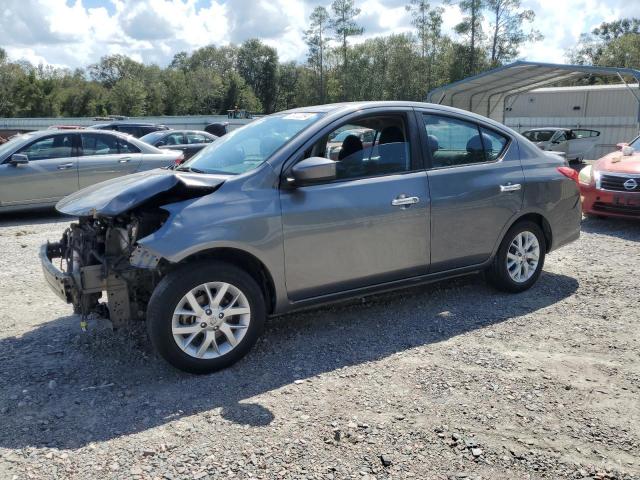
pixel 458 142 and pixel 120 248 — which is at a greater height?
pixel 458 142

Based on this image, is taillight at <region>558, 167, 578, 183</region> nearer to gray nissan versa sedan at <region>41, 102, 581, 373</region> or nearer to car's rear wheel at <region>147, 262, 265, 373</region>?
gray nissan versa sedan at <region>41, 102, 581, 373</region>

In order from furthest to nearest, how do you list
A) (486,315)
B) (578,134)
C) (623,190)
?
(578,134) → (623,190) → (486,315)

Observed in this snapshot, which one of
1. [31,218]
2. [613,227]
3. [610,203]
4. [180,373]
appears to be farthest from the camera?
[31,218]

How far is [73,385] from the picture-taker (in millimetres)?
3781

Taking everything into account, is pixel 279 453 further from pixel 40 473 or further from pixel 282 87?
pixel 282 87

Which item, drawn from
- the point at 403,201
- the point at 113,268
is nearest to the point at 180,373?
the point at 113,268

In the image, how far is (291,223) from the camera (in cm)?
404

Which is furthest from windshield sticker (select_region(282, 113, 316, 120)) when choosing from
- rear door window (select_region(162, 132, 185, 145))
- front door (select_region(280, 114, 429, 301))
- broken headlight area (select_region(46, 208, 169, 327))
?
rear door window (select_region(162, 132, 185, 145))

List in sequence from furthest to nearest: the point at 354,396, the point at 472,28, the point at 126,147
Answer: the point at 472,28, the point at 126,147, the point at 354,396

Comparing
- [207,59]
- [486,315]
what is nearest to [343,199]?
[486,315]

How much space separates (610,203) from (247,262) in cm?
661

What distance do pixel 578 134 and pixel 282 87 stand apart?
205 ft

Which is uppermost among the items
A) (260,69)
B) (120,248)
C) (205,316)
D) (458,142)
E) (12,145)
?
(260,69)

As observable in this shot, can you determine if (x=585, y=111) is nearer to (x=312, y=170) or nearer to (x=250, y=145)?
(x=250, y=145)
